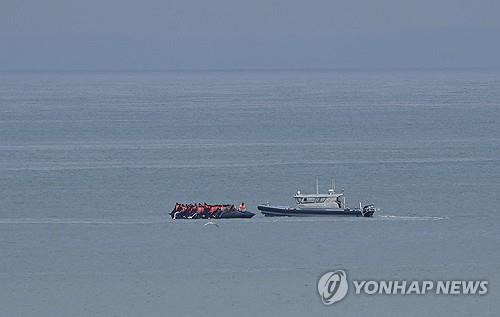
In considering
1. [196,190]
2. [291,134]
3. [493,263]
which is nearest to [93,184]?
[196,190]

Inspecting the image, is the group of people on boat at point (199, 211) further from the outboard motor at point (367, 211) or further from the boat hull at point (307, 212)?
the outboard motor at point (367, 211)

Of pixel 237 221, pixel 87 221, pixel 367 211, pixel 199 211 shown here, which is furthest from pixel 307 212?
pixel 87 221

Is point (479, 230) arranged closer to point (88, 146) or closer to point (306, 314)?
point (306, 314)

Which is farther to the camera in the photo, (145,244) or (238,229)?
(238,229)

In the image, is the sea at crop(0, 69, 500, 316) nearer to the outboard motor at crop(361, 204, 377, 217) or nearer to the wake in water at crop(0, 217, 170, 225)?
the wake in water at crop(0, 217, 170, 225)

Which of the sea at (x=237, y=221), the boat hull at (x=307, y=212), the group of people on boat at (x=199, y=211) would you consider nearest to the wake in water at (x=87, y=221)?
the sea at (x=237, y=221)

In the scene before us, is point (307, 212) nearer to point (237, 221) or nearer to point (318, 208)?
point (318, 208)

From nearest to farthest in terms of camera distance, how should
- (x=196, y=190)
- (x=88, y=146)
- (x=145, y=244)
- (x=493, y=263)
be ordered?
1. (x=493, y=263)
2. (x=145, y=244)
3. (x=196, y=190)
4. (x=88, y=146)
